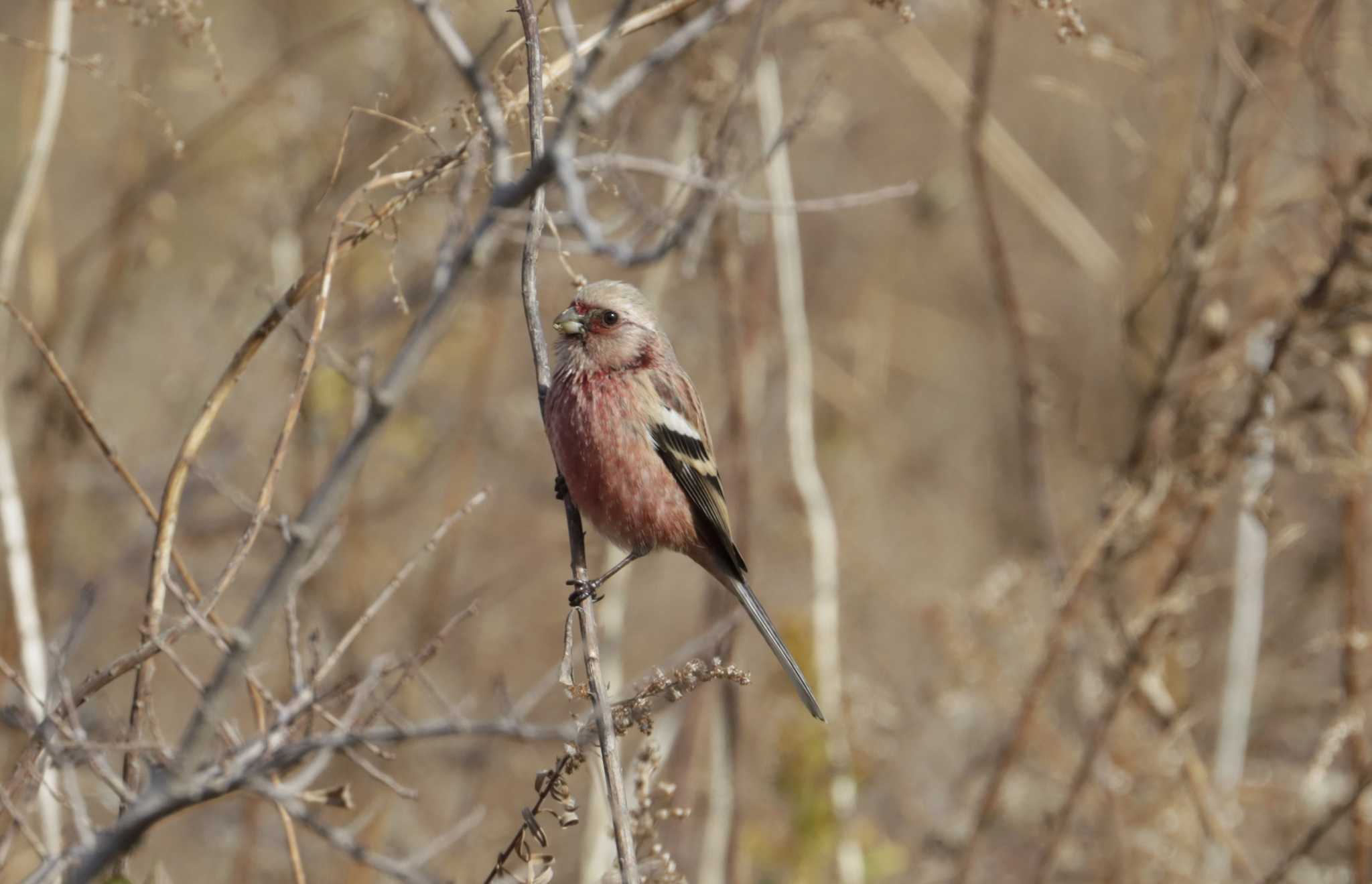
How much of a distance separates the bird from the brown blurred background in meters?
0.63

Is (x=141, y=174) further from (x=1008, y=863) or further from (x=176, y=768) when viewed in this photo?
(x=1008, y=863)

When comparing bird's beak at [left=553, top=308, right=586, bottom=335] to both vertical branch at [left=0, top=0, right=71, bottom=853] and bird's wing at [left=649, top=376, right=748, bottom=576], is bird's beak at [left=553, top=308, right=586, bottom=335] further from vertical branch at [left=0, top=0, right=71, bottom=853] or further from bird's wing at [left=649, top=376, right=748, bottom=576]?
vertical branch at [left=0, top=0, right=71, bottom=853]

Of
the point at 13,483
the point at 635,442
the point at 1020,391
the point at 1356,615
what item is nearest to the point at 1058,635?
the point at 1356,615

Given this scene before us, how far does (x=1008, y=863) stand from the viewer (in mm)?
6410

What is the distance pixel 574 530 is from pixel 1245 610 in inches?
128

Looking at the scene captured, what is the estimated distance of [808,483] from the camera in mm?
5113

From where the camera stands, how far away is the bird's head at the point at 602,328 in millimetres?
3953

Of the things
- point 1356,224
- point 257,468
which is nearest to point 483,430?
point 257,468

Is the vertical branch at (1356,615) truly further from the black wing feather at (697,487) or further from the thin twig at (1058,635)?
the black wing feather at (697,487)

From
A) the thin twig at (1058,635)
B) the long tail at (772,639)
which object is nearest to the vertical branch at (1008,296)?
the thin twig at (1058,635)

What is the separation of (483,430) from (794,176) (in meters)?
3.83

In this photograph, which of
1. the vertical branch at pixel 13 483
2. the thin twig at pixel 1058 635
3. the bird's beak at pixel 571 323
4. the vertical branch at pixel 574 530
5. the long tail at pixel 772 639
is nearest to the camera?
the vertical branch at pixel 574 530

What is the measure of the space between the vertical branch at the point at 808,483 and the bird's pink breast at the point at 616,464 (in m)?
1.11

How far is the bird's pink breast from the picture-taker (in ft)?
12.3
